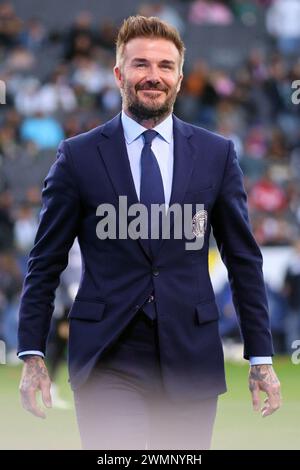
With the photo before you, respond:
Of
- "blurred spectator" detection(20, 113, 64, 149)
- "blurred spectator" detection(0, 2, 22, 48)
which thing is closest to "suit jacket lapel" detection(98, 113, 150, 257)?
"blurred spectator" detection(20, 113, 64, 149)

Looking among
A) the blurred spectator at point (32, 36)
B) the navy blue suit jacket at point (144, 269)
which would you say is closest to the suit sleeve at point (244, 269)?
the navy blue suit jacket at point (144, 269)

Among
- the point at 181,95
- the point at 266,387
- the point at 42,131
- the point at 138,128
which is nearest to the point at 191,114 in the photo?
Result: the point at 181,95

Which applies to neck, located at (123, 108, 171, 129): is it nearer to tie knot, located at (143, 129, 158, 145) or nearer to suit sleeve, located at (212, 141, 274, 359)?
tie knot, located at (143, 129, 158, 145)

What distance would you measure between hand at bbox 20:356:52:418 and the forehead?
3.63ft

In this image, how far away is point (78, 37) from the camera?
767 inches

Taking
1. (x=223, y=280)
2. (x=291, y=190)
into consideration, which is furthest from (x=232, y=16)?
(x=223, y=280)

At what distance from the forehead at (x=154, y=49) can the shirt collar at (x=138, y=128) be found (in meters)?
0.23

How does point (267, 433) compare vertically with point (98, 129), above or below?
below

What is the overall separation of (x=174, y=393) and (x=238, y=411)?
5.89 m

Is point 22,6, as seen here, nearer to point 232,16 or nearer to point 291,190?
point 232,16

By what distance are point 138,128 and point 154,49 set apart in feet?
0.96

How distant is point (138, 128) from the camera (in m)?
4.46

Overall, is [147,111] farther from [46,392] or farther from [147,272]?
[46,392]

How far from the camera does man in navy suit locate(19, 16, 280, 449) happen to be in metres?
4.25
